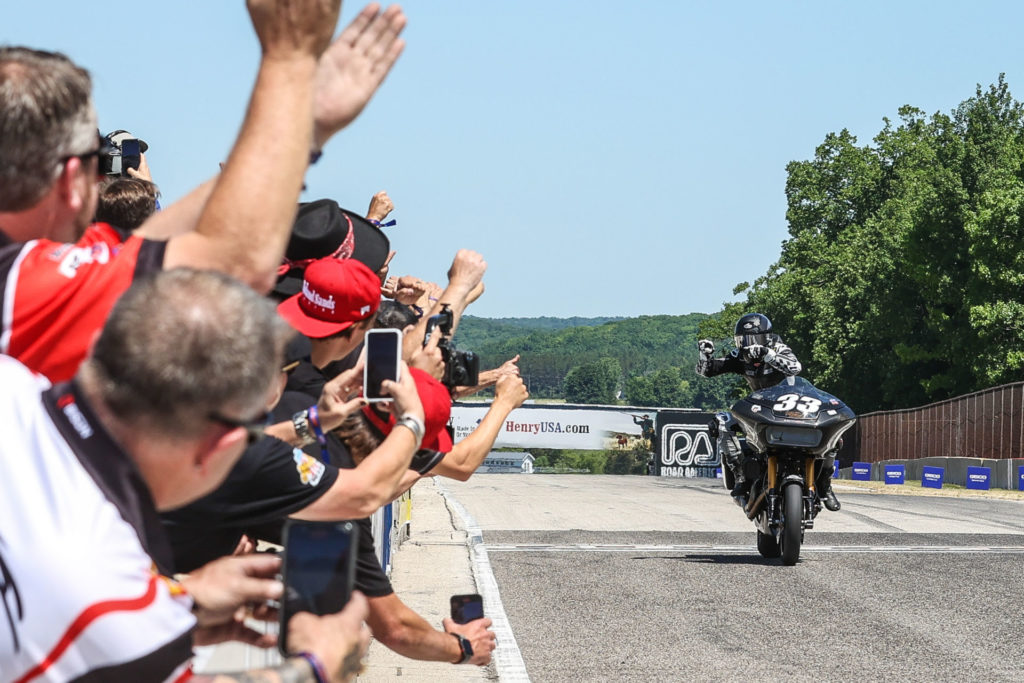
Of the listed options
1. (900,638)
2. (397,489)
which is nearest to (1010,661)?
(900,638)

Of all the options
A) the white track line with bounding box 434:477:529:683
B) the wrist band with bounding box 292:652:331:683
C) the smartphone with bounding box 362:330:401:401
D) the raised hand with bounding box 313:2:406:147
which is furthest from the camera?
the white track line with bounding box 434:477:529:683

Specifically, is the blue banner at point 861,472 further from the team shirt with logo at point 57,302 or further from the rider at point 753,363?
the team shirt with logo at point 57,302

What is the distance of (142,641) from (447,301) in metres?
3.48

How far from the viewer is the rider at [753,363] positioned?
42.0 feet

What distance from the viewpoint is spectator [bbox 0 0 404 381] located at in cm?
229

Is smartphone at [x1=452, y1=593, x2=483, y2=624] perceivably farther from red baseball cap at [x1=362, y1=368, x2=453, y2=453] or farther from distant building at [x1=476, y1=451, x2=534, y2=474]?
distant building at [x1=476, y1=451, x2=534, y2=474]

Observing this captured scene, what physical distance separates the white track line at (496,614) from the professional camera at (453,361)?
8.71 feet

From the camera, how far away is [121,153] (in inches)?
203

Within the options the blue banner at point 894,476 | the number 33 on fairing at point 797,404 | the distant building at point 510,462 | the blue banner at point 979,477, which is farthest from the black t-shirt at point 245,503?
Answer: the distant building at point 510,462

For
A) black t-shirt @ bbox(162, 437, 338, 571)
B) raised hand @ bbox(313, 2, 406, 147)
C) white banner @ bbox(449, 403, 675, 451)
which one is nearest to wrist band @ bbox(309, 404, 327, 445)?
black t-shirt @ bbox(162, 437, 338, 571)

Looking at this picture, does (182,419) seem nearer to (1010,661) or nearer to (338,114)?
(338,114)

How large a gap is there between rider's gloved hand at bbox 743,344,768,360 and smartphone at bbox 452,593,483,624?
8393 mm

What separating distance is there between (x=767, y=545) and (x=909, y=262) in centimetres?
5022

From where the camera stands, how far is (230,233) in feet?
7.61
